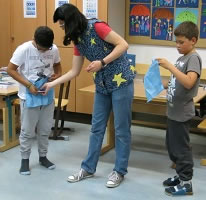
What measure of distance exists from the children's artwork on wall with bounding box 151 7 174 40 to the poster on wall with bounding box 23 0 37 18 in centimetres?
154

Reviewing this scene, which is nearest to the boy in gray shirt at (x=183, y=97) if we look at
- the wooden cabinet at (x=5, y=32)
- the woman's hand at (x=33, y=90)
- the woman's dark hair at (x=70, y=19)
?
the woman's dark hair at (x=70, y=19)

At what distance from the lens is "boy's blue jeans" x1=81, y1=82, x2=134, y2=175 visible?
2953mm

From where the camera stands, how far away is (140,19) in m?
5.00

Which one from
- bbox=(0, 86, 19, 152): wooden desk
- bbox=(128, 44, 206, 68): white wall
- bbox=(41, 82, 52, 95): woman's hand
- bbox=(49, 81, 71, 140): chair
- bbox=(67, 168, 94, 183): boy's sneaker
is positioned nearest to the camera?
bbox=(41, 82, 52, 95): woman's hand

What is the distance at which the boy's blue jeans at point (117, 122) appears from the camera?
2.95m

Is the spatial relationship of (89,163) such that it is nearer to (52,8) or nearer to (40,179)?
(40,179)

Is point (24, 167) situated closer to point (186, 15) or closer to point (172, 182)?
point (172, 182)

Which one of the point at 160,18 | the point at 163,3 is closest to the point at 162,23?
the point at 160,18

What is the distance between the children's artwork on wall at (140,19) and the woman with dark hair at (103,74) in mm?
2117

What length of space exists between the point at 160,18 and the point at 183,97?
92.9 inches

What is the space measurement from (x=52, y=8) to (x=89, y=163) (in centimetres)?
248

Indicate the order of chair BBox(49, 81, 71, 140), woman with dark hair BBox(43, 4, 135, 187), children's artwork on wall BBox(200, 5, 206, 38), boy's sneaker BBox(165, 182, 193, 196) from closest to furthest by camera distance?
woman with dark hair BBox(43, 4, 135, 187) < boy's sneaker BBox(165, 182, 193, 196) < chair BBox(49, 81, 71, 140) < children's artwork on wall BBox(200, 5, 206, 38)

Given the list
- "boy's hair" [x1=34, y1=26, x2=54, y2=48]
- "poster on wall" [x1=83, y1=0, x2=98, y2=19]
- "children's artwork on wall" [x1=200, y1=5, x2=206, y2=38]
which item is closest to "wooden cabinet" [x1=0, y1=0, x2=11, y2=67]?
"poster on wall" [x1=83, y1=0, x2=98, y2=19]

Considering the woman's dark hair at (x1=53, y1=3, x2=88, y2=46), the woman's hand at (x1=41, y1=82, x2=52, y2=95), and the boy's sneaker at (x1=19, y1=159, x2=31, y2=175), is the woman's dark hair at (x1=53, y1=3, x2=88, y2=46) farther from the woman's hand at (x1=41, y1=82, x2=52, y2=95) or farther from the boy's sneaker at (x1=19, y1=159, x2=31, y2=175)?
the boy's sneaker at (x1=19, y1=159, x2=31, y2=175)
